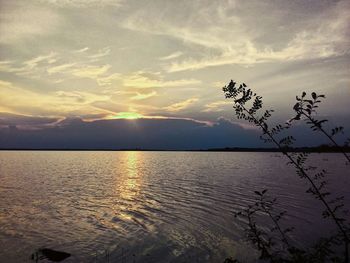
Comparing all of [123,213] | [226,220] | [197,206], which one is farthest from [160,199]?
[226,220]

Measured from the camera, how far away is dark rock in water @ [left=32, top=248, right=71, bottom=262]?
1753 centimetres

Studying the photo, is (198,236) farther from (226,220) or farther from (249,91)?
(249,91)

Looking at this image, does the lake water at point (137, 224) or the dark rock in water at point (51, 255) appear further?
the lake water at point (137, 224)

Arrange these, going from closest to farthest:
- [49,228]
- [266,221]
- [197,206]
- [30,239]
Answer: [30,239] < [49,228] < [266,221] < [197,206]

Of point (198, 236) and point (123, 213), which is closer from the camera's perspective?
point (198, 236)

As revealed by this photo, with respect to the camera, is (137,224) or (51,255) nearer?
(51,255)

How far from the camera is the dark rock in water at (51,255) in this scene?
57.5 ft

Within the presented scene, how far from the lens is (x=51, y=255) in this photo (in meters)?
17.7

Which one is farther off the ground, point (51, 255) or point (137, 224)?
point (51, 255)

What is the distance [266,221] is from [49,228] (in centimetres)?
1688

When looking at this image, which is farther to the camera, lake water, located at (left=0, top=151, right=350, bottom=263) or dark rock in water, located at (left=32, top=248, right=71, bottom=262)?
lake water, located at (left=0, top=151, right=350, bottom=263)

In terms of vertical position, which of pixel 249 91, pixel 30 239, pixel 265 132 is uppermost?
pixel 249 91

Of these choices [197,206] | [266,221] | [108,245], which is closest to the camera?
[108,245]

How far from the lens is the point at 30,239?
21.5 m
